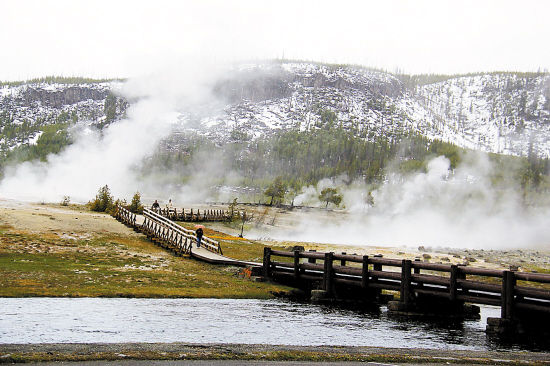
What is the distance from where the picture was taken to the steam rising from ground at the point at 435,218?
3959 inches

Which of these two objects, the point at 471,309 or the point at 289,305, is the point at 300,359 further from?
the point at 471,309

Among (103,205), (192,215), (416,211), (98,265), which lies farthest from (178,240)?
(416,211)

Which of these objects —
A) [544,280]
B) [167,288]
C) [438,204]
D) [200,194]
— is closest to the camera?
[544,280]

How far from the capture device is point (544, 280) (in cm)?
2050

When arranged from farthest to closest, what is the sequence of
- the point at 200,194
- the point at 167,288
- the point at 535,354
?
the point at 200,194 < the point at 167,288 < the point at 535,354

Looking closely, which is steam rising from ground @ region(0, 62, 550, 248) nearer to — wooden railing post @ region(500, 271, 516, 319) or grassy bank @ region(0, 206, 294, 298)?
grassy bank @ region(0, 206, 294, 298)

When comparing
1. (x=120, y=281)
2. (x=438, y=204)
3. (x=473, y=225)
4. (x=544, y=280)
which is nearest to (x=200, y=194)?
(x=438, y=204)

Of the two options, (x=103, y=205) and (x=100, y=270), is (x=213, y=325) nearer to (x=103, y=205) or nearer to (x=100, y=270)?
(x=100, y=270)

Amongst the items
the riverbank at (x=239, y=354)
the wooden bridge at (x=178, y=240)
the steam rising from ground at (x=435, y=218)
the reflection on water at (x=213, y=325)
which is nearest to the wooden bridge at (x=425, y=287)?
the wooden bridge at (x=178, y=240)

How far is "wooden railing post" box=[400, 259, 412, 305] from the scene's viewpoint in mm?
25578

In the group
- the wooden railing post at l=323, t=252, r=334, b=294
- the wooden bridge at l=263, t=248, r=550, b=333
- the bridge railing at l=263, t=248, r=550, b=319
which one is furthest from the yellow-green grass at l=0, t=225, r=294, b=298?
the wooden railing post at l=323, t=252, r=334, b=294

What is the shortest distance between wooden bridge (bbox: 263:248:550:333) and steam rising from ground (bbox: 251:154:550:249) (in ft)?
175

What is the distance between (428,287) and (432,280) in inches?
63.2

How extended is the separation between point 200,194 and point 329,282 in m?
170
